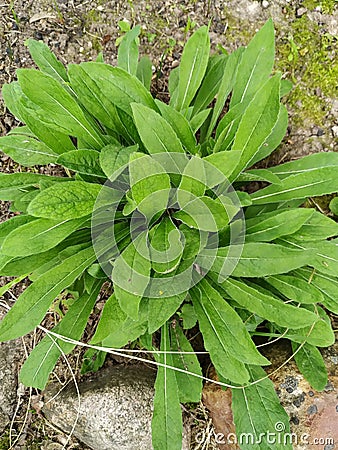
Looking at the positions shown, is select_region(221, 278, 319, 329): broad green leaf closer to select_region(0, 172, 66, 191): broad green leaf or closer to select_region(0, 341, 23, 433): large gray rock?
select_region(0, 172, 66, 191): broad green leaf

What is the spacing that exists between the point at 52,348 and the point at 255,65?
48.8 inches

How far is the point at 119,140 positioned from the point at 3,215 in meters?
0.79

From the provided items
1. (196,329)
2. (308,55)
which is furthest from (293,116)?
(196,329)

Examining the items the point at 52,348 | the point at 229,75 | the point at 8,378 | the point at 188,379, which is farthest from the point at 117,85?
the point at 8,378

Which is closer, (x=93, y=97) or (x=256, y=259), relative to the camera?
(x=256, y=259)

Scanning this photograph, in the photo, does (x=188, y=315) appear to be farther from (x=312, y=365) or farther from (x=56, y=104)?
(x=56, y=104)

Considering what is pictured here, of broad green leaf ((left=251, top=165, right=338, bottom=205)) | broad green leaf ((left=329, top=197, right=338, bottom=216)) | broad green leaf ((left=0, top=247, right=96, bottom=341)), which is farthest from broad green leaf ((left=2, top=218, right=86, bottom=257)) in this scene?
broad green leaf ((left=329, top=197, right=338, bottom=216))

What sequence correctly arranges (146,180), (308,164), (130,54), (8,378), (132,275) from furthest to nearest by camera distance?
(8,378) → (130,54) → (308,164) → (132,275) → (146,180)

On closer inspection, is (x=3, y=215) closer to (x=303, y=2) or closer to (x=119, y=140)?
(x=119, y=140)

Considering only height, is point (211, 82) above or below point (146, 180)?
above

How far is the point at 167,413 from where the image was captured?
172cm

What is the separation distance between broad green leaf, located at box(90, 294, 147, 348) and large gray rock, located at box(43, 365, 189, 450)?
54 centimetres

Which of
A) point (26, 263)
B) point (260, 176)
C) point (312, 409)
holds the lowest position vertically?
point (312, 409)

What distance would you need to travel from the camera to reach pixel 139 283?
1.48 m
